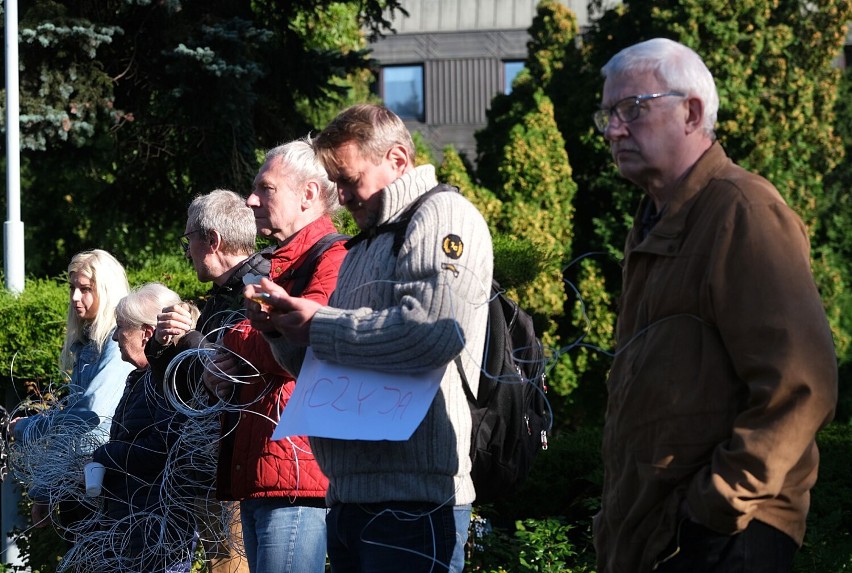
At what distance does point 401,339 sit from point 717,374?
2.48 feet

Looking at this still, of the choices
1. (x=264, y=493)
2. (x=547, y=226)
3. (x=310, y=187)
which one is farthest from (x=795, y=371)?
(x=547, y=226)

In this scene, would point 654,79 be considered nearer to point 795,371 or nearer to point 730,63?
point 795,371

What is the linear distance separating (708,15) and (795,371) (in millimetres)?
15125

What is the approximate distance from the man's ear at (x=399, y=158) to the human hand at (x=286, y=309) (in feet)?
1.43

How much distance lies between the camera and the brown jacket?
236cm

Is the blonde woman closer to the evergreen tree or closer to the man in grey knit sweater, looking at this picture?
the man in grey knit sweater

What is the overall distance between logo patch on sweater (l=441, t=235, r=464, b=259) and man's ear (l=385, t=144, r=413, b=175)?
35cm

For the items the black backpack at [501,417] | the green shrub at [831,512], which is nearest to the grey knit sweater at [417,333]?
Answer: the black backpack at [501,417]

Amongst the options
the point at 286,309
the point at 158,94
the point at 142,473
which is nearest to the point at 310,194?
the point at 286,309

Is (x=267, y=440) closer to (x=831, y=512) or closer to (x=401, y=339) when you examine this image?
(x=401, y=339)

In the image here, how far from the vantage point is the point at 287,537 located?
11.9 feet

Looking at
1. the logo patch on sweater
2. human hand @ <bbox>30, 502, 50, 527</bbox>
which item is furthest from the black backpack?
human hand @ <bbox>30, 502, 50, 527</bbox>

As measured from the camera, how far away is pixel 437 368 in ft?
9.53

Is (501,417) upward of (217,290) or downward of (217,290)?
downward
